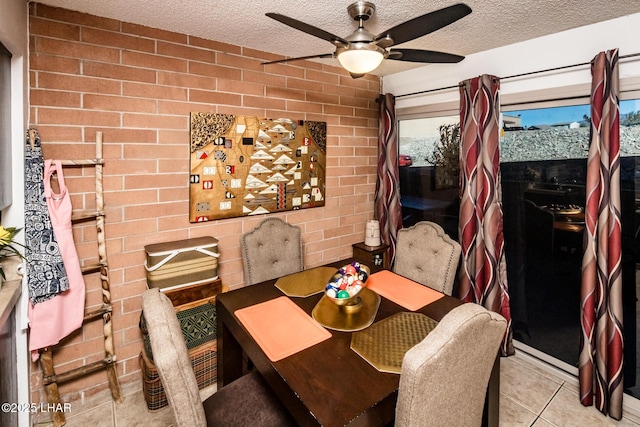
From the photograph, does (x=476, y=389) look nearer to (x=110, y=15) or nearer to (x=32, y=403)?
(x=32, y=403)

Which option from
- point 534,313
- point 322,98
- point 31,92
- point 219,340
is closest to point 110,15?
point 31,92

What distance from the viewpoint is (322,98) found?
303 centimetres

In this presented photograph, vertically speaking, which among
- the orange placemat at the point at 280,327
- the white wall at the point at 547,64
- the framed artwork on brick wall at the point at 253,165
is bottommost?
the orange placemat at the point at 280,327

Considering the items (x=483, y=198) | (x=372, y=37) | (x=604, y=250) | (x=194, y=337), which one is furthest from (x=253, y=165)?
(x=604, y=250)

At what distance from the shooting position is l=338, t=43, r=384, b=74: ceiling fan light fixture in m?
1.48

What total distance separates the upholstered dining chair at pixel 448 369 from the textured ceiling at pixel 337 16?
1.64m

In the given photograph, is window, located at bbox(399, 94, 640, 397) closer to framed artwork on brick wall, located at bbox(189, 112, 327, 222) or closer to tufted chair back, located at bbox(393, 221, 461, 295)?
tufted chair back, located at bbox(393, 221, 461, 295)

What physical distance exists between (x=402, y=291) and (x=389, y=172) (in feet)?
5.24

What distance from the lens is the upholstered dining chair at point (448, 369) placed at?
97 centimetres

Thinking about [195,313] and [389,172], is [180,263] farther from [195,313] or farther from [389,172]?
[389,172]

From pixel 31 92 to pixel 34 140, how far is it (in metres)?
0.29

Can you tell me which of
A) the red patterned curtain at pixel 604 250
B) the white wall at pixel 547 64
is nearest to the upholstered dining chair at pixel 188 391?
the red patterned curtain at pixel 604 250

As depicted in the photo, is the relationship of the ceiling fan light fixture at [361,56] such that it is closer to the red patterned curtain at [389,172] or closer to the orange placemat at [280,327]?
the orange placemat at [280,327]

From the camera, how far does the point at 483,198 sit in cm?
253
